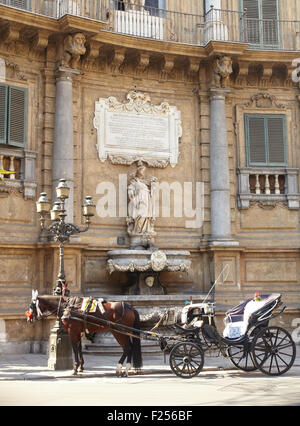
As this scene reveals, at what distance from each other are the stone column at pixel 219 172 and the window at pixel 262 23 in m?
2.13

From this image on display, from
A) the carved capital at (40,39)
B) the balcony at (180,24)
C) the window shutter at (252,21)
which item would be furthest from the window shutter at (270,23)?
the carved capital at (40,39)

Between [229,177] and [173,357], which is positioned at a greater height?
[229,177]

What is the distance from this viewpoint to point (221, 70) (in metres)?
16.6

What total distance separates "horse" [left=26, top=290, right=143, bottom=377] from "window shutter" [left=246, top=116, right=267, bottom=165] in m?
8.14

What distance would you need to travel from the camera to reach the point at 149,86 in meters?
17.0

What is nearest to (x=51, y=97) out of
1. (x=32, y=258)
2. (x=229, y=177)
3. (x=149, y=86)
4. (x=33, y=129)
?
(x=33, y=129)

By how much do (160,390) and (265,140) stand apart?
1055 centimetres

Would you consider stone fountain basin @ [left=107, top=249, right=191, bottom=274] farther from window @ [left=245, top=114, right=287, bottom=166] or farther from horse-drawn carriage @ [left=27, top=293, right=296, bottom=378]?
window @ [left=245, top=114, right=287, bottom=166]

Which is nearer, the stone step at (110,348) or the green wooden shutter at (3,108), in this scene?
the stone step at (110,348)

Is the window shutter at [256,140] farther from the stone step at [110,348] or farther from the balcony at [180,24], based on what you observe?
the stone step at [110,348]

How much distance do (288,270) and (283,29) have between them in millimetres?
7256

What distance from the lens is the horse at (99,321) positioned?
34.2ft

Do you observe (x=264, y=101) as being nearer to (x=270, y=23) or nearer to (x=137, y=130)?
(x=270, y=23)
